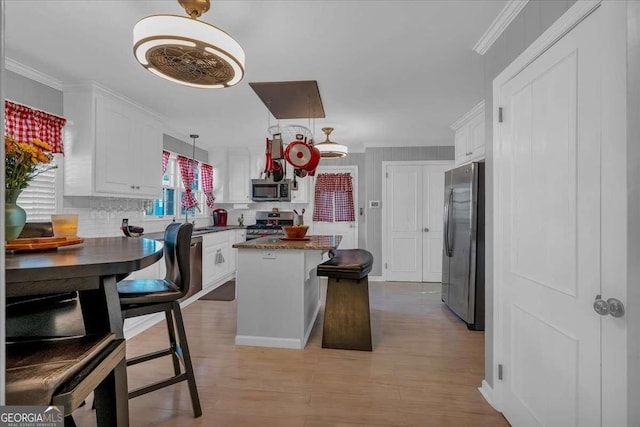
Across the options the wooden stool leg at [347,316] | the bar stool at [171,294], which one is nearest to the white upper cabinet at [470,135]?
the wooden stool leg at [347,316]

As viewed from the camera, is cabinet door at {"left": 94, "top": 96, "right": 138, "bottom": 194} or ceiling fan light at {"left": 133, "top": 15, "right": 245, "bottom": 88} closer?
ceiling fan light at {"left": 133, "top": 15, "right": 245, "bottom": 88}

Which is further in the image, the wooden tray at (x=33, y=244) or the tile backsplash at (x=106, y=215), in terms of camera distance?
the tile backsplash at (x=106, y=215)

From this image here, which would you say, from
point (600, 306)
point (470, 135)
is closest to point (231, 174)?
point (470, 135)

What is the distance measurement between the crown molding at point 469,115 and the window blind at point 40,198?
414 cm

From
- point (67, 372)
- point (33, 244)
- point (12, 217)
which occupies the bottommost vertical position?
point (67, 372)

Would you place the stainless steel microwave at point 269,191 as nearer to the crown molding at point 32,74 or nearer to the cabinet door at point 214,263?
the cabinet door at point 214,263

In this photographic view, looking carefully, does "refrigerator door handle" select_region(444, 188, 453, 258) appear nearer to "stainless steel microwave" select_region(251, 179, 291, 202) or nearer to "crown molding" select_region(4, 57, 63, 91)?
"stainless steel microwave" select_region(251, 179, 291, 202)

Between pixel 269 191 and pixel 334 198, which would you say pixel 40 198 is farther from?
pixel 334 198

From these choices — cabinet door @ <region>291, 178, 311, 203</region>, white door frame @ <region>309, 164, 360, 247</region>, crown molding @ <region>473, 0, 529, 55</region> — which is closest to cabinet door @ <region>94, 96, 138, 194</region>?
cabinet door @ <region>291, 178, 311, 203</region>

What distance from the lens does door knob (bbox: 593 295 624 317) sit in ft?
3.48

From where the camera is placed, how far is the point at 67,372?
2.37 ft

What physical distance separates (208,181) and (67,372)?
202 inches

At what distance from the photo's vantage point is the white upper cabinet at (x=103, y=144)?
285 centimetres

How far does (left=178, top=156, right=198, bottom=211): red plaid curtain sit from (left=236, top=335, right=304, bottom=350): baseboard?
Answer: 9.50 feet
